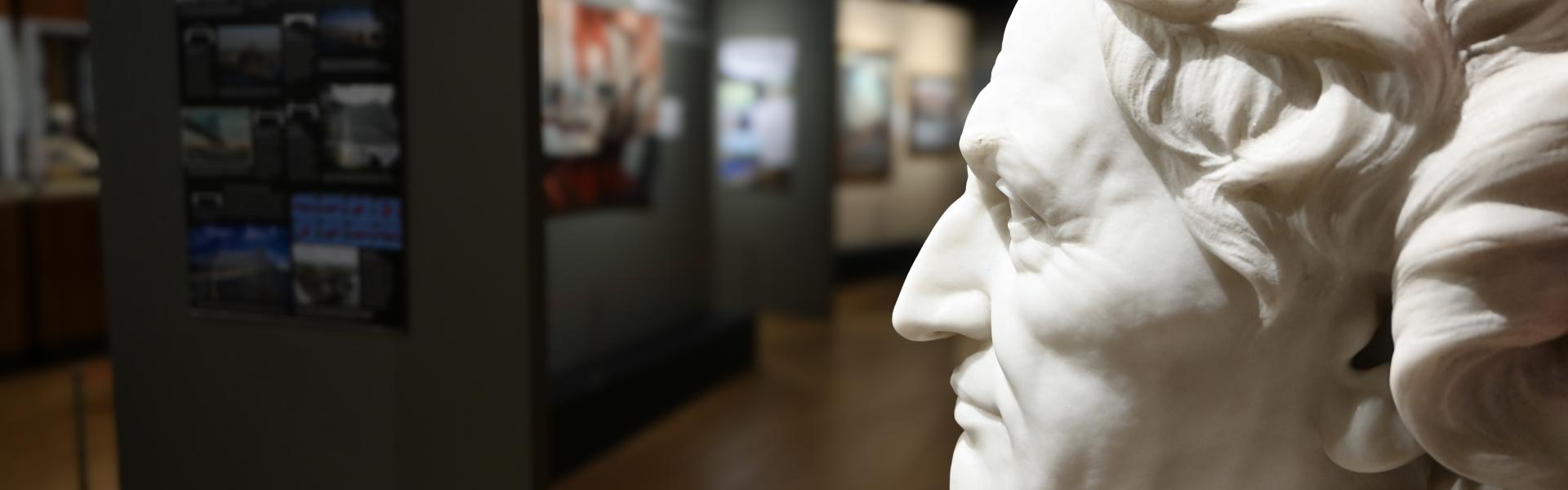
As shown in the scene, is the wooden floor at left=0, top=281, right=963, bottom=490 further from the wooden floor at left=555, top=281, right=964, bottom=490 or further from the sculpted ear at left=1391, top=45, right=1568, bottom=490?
the sculpted ear at left=1391, top=45, right=1568, bottom=490

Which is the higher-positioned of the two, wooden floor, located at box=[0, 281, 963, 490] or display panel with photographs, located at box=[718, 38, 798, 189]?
display panel with photographs, located at box=[718, 38, 798, 189]

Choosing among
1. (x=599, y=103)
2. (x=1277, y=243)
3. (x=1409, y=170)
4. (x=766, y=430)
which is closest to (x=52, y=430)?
(x=599, y=103)

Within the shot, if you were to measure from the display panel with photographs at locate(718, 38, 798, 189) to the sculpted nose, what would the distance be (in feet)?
23.3

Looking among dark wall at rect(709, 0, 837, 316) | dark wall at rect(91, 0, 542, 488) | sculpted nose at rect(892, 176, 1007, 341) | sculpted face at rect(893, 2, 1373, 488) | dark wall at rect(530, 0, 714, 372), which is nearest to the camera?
sculpted face at rect(893, 2, 1373, 488)

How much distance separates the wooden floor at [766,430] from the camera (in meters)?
4.50

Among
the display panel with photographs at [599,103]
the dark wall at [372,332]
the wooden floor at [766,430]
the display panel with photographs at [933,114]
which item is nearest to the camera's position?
the dark wall at [372,332]

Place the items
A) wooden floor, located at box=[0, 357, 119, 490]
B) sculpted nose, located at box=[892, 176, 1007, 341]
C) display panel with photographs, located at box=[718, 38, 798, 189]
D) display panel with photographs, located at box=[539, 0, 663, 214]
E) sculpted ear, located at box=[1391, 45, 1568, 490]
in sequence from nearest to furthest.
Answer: sculpted ear, located at box=[1391, 45, 1568, 490]
sculpted nose, located at box=[892, 176, 1007, 341]
wooden floor, located at box=[0, 357, 119, 490]
display panel with photographs, located at box=[539, 0, 663, 214]
display panel with photographs, located at box=[718, 38, 798, 189]

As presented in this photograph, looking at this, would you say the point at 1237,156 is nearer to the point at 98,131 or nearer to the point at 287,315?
the point at 287,315

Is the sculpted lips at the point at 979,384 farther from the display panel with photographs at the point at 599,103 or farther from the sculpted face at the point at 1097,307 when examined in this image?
the display panel with photographs at the point at 599,103

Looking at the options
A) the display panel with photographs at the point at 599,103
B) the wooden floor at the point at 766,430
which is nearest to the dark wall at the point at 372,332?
the wooden floor at the point at 766,430

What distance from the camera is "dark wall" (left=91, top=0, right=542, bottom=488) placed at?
2.32m

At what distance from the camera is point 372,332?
99.0 inches

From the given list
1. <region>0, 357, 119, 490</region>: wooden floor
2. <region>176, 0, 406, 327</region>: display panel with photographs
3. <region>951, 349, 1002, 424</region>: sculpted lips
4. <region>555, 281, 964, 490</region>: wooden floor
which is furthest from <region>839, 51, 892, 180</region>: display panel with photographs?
<region>951, 349, 1002, 424</region>: sculpted lips

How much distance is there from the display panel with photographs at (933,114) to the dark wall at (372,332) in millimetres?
8644
